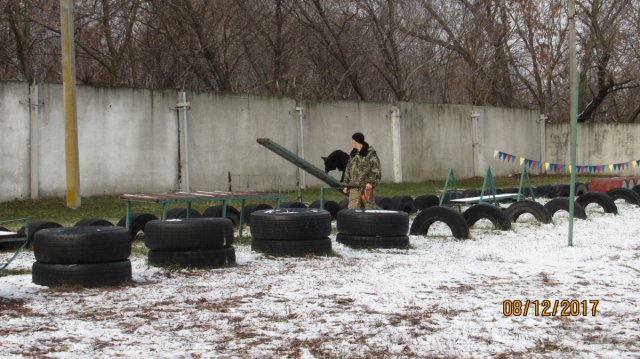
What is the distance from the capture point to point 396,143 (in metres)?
27.0

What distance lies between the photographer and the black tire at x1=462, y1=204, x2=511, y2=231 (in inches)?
509

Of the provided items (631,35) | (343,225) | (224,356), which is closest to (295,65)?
(631,35)

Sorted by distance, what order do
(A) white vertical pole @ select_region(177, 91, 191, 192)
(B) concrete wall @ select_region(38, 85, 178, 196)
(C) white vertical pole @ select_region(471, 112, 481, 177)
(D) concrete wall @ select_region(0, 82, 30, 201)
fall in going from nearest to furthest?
(D) concrete wall @ select_region(0, 82, 30, 201) < (B) concrete wall @ select_region(38, 85, 178, 196) < (A) white vertical pole @ select_region(177, 91, 191, 192) < (C) white vertical pole @ select_region(471, 112, 481, 177)

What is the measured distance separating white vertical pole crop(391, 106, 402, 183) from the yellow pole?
12.8 m

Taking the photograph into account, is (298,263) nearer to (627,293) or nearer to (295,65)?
(627,293)

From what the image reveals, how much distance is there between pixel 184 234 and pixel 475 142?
2252 cm

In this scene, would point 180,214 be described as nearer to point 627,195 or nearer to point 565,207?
point 565,207

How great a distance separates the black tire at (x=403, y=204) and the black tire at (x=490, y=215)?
8.03 ft

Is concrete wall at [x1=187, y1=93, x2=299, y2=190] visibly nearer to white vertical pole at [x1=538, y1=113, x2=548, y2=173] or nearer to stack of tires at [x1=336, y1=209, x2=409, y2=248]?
stack of tires at [x1=336, y1=209, x2=409, y2=248]

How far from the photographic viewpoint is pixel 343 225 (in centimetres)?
1084

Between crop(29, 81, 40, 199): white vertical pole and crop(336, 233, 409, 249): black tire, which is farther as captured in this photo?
crop(29, 81, 40, 199): white vertical pole

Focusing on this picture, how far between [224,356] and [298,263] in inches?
164

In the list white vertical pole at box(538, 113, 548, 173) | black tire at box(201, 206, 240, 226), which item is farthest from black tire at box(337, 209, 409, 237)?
white vertical pole at box(538, 113, 548, 173)

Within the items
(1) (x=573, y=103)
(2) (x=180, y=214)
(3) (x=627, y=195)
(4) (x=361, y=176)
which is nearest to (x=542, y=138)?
(3) (x=627, y=195)
